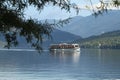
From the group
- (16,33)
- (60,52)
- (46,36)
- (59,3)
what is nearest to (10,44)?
(16,33)

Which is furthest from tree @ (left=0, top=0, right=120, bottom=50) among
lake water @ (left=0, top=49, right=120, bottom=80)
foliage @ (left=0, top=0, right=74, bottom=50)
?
lake water @ (left=0, top=49, right=120, bottom=80)

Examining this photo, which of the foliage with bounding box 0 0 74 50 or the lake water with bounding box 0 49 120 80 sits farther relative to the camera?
the lake water with bounding box 0 49 120 80

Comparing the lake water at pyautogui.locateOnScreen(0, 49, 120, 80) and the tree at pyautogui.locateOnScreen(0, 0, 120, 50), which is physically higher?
the tree at pyautogui.locateOnScreen(0, 0, 120, 50)

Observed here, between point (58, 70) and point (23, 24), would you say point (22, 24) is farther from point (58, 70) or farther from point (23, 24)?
point (58, 70)

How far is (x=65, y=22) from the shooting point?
7238 mm

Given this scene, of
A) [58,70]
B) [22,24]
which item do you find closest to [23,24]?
[22,24]

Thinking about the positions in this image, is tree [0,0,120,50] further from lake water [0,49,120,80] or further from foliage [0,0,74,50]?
lake water [0,49,120,80]

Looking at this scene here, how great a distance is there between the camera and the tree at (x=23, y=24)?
6910 millimetres

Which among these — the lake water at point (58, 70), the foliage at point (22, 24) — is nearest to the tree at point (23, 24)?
the foliage at point (22, 24)

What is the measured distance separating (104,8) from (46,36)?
1106 mm

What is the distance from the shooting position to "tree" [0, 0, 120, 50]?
272 inches

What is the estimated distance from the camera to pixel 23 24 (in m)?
6.96

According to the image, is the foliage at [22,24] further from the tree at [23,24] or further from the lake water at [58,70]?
the lake water at [58,70]

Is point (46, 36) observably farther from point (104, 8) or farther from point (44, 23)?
point (104, 8)
